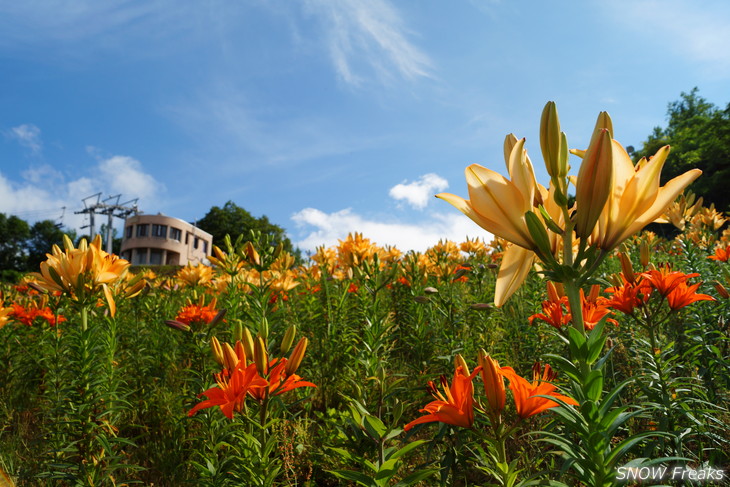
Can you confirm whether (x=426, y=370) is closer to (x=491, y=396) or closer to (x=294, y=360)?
(x=294, y=360)

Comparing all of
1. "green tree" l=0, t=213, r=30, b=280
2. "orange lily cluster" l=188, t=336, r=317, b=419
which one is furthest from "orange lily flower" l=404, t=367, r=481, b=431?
"green tree" l=0, t=213, r=30, b=280

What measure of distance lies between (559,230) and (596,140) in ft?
0.59

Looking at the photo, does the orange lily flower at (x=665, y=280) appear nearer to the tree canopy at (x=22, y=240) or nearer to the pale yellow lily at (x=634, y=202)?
the pale yellow lily at (x=634, y=202)

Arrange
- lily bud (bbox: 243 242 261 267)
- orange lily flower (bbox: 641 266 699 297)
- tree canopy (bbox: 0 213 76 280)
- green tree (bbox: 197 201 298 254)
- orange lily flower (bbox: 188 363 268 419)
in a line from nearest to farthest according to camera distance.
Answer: orange lily flower (bbox: 188 363 268 419)
orange lily flower (bbox: 641 266 699 297)
lily bud (bbox: 243 242 261 267)
green tree (bbox: 197 201 298 254)
tree canopy (bbox: 0 213 76 280)

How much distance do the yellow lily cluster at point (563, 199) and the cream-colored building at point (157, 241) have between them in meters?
53.2

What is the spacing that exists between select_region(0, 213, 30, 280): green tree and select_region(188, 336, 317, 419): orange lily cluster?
62548 millimetres

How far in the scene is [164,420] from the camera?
7.72 feet

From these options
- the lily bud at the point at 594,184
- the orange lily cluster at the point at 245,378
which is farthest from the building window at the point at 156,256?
the lily bud at the point at 594,184

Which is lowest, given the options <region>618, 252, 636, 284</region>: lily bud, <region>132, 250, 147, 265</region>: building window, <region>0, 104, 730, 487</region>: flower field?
<region>0, 104, 730, 487</region>: flower field

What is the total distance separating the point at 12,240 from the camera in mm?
51594

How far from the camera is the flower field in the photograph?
0.77 metres

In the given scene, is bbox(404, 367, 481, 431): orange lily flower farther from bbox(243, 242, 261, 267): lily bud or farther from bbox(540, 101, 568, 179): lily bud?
bbox(243, 242, 261, 267): lily bud

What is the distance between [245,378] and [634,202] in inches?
40.4

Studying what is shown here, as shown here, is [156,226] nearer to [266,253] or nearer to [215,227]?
[215,227]
